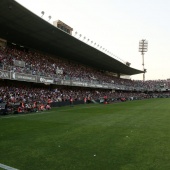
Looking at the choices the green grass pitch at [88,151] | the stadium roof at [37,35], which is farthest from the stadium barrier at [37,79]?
the green grass pitch at [88,151]

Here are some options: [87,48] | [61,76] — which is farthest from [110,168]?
[87,48]

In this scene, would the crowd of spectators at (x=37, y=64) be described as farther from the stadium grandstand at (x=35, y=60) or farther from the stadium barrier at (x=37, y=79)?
the stadium barrier at (x=37, y=79)

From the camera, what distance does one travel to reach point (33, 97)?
34594 millimetres

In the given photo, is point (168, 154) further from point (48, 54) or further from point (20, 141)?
point (48, 54)

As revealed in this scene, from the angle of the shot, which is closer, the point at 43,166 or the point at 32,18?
the point at 43,166

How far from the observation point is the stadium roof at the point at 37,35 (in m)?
27.5

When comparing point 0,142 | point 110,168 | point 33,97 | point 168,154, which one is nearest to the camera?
point 110,168

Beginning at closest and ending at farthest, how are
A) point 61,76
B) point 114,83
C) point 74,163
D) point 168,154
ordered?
point 74,163, point 168,154, point 61,76, point 114,83

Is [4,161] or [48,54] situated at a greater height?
[48,54]

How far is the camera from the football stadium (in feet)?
24.0

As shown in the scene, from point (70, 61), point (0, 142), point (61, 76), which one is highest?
point (70, 61)

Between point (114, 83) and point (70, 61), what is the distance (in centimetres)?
1726

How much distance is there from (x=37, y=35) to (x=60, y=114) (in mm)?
17213

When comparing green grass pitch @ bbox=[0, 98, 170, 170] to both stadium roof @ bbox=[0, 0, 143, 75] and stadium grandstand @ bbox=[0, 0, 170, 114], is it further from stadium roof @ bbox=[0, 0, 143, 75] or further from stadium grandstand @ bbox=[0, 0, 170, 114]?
stadium roof @ bbox=[0, 0, 143, 75]
